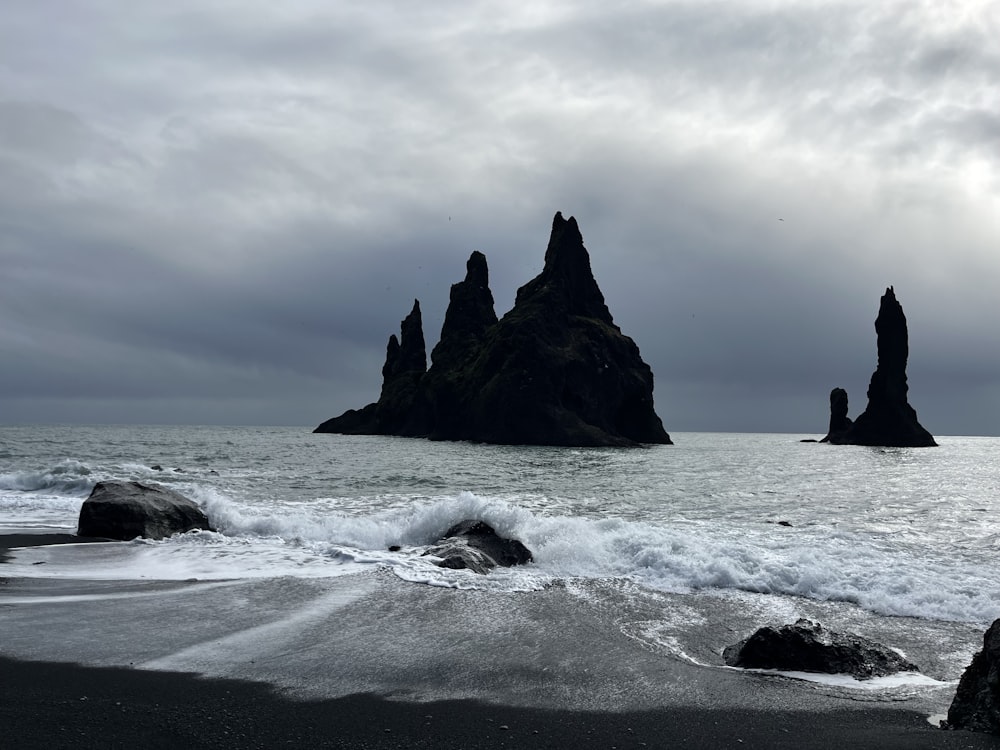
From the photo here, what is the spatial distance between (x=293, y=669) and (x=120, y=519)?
10.7 m

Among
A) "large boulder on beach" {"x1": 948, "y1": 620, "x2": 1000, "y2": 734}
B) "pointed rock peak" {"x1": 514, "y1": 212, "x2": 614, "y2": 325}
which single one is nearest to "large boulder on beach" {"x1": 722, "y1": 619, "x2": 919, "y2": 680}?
"large boulder on beach" {"x1": 948, "y1": 620, "x2": 1000, "y2": 734}

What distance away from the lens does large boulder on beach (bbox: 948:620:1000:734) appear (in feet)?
17.6

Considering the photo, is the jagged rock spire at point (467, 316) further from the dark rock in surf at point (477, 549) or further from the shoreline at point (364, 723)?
the shoreline at point (364, 723)

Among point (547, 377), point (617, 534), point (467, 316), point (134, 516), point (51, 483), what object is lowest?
point (51, 483)

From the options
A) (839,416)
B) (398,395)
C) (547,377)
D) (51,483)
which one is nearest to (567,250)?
(547,377)

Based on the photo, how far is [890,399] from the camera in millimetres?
124062

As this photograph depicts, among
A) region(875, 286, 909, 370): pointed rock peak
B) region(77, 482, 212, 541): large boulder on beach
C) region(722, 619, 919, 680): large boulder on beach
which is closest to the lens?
region(722, 619, 919, 680): large boulder on beach

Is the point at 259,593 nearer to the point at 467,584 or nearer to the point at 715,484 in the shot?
the point at 467,584

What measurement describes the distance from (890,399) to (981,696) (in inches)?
5397

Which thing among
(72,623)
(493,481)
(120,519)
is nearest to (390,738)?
(72,623)

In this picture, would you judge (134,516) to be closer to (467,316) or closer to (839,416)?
(467,316)

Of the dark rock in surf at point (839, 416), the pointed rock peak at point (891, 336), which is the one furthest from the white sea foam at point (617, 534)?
the dark rock in surf at point (839, 416)

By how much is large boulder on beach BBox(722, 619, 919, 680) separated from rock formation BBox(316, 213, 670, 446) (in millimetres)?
89418

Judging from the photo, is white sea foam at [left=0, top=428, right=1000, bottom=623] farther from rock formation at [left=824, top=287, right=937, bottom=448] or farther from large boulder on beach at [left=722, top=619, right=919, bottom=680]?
rock formation at [left=824, top=287, right=937, bottom=448]
